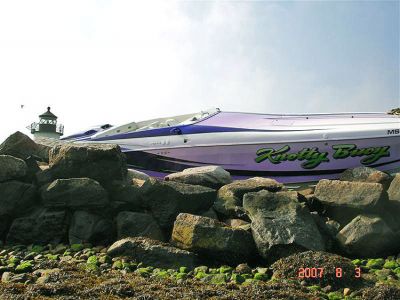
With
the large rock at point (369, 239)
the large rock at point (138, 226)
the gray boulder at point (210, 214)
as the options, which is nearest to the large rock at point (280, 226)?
the large rock at point (369, 239)

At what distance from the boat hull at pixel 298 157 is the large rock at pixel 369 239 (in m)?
5.72

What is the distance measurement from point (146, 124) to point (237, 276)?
42.1ft

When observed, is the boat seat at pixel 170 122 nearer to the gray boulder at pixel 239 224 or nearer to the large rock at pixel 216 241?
the gray boulder at pixel 239 224

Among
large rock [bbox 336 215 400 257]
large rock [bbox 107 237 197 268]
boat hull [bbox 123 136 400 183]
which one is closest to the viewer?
A: large rock [bbox 107 237 197 268]

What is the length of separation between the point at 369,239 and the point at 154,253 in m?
4.15

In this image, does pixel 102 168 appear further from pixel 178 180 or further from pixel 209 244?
pixel 209 244

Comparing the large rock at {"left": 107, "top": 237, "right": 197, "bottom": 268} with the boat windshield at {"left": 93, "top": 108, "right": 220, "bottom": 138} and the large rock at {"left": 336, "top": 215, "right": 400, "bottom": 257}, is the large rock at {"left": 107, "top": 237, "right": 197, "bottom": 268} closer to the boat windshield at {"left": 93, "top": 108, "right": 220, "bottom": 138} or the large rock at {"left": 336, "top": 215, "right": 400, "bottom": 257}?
the large rock at {"left": 336, "top": 215, "right": 400, "bottom": 257}

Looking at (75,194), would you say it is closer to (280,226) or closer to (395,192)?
(280,226)

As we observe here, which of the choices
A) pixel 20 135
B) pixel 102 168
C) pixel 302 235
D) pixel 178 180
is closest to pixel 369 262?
pixel 302 235

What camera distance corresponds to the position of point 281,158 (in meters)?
15.6

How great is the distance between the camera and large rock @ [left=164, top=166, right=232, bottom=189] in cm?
1266

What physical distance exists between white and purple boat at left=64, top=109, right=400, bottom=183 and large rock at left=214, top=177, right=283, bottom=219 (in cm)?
335

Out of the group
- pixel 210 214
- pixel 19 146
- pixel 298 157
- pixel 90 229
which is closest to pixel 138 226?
pixel 90 229
